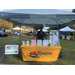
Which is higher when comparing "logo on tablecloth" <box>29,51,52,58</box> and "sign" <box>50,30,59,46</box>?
"sign" <box>50,30,59,46</box>

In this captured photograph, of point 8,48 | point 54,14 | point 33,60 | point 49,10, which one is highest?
point 49,10

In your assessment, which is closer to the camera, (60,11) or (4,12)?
(4,12)

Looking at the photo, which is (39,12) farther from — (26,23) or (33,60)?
(33,60)

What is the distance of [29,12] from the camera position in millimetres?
3334

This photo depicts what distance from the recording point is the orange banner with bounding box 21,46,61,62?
3.53 meters

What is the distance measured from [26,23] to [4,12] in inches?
69.2

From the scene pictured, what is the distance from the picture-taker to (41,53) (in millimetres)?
3555

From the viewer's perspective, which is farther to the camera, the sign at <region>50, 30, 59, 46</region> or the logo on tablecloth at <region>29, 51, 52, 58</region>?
the sign at <region>50, 30, 59, 46</region>

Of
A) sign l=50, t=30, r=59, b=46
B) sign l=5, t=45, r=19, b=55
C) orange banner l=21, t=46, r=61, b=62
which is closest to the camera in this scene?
orange banner l=21, t=46, r=61, b=62

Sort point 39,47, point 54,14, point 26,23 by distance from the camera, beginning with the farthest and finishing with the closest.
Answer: point 26,23 → point 39,47 → point 54,14

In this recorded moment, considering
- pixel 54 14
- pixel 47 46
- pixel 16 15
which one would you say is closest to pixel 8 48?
pixel 16 15

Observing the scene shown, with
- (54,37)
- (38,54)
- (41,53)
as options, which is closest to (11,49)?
(38,54)

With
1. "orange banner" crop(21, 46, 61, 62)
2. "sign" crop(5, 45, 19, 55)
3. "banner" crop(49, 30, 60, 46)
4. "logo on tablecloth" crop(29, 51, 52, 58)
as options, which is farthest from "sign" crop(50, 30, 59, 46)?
"sign" crop(5, 45, 19, 55)

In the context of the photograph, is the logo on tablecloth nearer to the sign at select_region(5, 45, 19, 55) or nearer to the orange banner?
the orange banner
